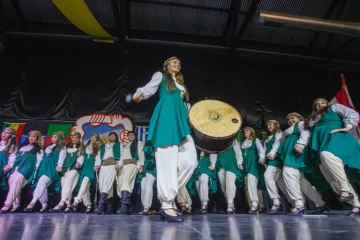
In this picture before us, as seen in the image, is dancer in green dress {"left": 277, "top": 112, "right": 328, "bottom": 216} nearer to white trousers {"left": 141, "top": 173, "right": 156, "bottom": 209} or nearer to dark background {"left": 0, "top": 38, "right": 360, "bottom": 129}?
white trousers {"left": 141, "top": 173, "right": 156, "bottom": 209}

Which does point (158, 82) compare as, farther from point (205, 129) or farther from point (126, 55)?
point (126, 55)

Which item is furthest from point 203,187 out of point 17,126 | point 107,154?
point 17,126

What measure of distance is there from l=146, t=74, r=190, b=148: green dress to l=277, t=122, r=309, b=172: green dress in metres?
2.10

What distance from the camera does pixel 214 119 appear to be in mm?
2244

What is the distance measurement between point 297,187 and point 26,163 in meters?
4.32

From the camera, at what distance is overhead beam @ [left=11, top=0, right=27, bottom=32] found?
614cm

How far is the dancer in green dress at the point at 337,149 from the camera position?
2799 mm

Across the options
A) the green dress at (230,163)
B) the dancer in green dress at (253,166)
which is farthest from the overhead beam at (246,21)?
the green dress at (230,163)

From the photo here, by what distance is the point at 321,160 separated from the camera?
2.96m

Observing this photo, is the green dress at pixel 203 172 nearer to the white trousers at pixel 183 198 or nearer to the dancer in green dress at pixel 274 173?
the white trousers at pixel 183 198

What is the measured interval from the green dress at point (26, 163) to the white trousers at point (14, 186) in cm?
7

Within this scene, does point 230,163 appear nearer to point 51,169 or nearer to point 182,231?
point 51,169

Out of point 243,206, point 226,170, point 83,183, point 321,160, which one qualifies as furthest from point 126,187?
point 321,160

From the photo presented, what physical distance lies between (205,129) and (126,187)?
8.67 feet
